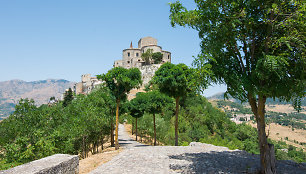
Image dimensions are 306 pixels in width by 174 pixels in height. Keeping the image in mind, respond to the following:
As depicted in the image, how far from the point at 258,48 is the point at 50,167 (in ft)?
26.8

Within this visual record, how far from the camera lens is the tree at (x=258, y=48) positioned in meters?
6.82

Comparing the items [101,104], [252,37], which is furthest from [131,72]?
[252,37]

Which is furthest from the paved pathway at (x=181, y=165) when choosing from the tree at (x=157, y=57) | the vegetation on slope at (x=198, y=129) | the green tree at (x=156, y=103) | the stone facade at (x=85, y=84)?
the stone facade at (x=85, y=84)

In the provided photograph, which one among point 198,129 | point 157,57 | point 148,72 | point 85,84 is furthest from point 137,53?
point 198,129

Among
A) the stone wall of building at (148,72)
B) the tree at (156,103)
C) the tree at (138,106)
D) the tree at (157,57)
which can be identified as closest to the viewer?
the tree at (156,103)

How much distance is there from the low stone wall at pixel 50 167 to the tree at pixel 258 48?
597 cm

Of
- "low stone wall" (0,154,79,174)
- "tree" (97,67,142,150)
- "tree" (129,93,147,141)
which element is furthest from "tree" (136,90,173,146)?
"low stone wall" (0,154,79,174)

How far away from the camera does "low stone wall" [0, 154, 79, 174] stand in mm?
6875

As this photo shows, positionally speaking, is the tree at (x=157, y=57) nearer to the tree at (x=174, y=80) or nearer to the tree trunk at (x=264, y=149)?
the tree at (x=174, y=80)

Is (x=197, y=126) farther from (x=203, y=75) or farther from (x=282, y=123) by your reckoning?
(x=282, y=123)

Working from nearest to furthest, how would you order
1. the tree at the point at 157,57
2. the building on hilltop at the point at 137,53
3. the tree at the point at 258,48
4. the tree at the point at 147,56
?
1. the tree at the point at 258,48
2. the tree at the point at 157,57
3. the tree at the point at 147,56
4. the building on hilltop at the point at 137,53

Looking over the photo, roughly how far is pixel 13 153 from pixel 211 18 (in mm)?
11356

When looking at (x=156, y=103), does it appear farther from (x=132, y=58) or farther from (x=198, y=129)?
(x=132, y=58)

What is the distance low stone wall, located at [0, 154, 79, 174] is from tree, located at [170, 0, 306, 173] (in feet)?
19.6
